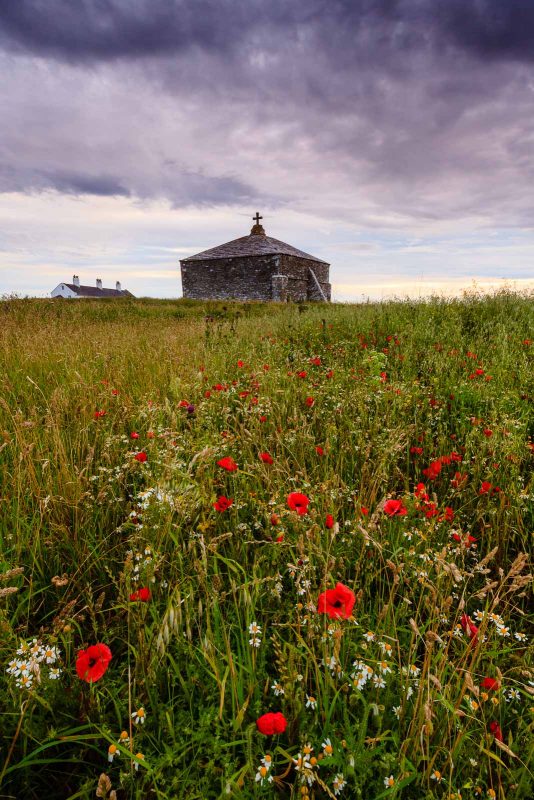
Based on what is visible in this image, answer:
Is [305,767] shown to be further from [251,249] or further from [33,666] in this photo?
[251,249]

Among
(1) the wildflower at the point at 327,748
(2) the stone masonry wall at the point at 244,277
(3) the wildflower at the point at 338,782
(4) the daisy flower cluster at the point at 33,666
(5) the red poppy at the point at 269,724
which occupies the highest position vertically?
(2) the stone masonry wall at the point at 244,277

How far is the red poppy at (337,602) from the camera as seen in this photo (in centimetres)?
119

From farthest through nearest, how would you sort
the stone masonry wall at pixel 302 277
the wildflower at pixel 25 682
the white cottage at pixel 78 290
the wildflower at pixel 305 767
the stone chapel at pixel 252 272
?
1. the white cottage at pixel 78 290
2. the stone masonry wall at pixel 302 277
3. the stone chapel at pixel 252 272
4. the wildflower at pixel 25 682
5. the wildflower at pixel 305 767

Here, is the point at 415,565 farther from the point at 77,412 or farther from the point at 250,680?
the point at 77,412

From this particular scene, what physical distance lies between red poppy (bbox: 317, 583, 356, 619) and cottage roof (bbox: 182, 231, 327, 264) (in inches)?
1322

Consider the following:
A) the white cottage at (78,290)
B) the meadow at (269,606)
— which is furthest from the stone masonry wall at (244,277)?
the meadow at (269,606)

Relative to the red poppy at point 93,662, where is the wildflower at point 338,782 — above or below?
below

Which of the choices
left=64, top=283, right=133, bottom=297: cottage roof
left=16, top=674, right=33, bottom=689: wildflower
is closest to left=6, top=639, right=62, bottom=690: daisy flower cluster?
left=16, top=674, right=33, bottom=689: wildflower

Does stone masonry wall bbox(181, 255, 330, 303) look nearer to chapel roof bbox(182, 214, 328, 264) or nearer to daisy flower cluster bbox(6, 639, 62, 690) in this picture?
chapel roof bbox(182, 214, 328, 264)

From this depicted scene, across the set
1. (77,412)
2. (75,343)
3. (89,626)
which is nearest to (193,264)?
(75,343)

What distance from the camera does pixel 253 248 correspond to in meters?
34.2

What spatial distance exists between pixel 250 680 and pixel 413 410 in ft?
10.2

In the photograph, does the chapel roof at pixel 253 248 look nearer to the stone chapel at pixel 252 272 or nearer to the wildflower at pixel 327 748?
the stone chapel at pixel 252 272

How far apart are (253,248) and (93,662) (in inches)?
1410
